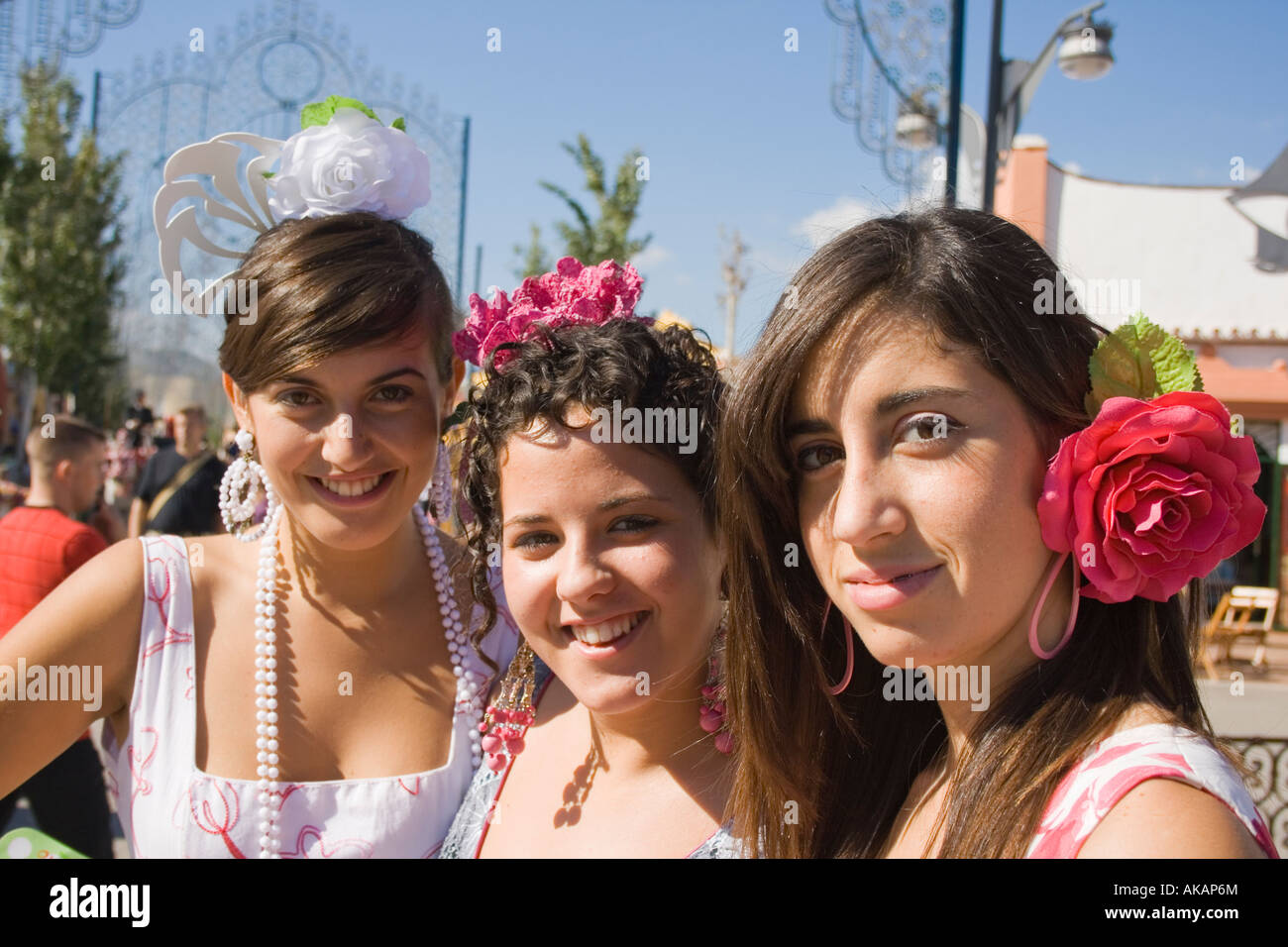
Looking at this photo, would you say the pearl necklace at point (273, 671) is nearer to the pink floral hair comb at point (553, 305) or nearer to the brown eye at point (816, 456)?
the pink floral hair comb at point (553, 305)

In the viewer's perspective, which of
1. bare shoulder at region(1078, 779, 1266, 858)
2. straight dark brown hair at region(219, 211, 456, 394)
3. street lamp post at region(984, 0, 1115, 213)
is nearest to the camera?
bare shoulder at region(1078, 779, 1266, 858)

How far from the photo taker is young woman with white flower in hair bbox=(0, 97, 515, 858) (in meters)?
1.93

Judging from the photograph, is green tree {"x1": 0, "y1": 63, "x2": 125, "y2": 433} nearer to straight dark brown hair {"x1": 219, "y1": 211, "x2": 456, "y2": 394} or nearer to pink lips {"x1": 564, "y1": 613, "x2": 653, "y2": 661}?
straight dark brown hair {"x1": 219, "y1": 211, "x2": 456, "y2": 394}

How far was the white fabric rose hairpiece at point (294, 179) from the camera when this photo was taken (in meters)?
2.18

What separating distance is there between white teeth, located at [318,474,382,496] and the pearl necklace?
0.97ft

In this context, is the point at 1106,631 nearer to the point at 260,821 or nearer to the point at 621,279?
the point at 621,279

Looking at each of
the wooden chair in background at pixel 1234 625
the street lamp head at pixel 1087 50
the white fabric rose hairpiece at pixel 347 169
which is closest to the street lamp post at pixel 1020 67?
the street lamp head at pixel 1087 50

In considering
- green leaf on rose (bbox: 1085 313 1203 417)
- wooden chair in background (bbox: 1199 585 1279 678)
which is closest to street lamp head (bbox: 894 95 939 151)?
green leaf on rose (bbox: 1085 313 1203 417)

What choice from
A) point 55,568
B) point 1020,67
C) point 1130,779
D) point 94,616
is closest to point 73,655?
point 94,616

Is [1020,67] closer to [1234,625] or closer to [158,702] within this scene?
[158,702]

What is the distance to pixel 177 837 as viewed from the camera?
1.89 metres

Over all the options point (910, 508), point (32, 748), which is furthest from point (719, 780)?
point (32, 748)

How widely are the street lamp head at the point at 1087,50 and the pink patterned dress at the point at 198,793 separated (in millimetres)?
5388
